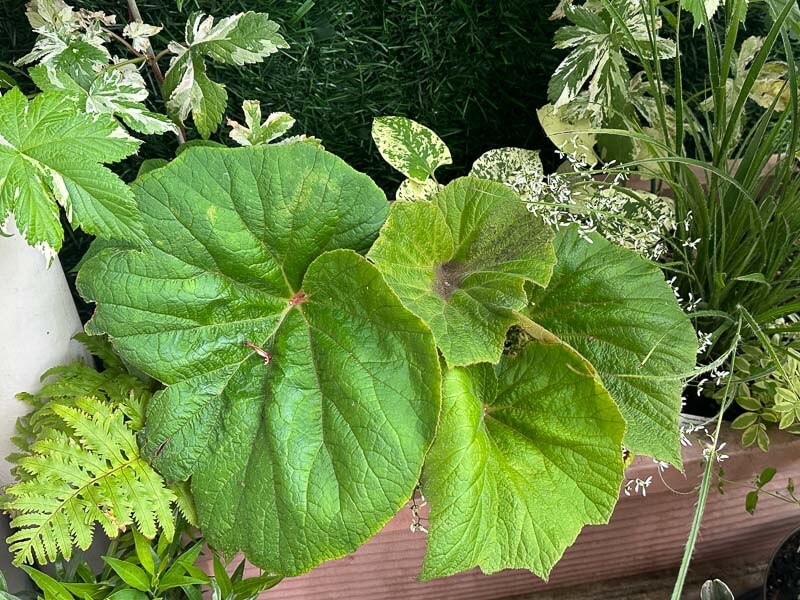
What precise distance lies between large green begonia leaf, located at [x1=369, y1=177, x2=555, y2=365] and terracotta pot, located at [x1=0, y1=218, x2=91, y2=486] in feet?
Result: 1.28

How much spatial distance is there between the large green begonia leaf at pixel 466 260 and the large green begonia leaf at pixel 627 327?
0.30ft

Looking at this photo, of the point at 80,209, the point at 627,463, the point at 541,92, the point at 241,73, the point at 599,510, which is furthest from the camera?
the point at 541,92

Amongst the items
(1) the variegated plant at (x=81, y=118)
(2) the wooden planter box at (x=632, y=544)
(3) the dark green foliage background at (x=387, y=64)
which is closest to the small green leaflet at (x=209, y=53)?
(1) the variegated plant at (x=81, y=118)

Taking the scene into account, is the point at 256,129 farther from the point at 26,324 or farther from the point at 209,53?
the point at 26,324

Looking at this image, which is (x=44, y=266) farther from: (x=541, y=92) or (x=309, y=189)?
(x=541, y=92)

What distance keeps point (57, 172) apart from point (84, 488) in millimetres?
313

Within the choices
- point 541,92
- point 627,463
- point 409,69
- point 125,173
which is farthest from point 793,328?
point 125,173

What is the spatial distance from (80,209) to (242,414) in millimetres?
263

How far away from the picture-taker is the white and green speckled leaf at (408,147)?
932 mm

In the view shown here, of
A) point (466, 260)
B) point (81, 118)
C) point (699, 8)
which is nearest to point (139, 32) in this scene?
point (81, 118)

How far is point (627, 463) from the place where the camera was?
2.74 feet

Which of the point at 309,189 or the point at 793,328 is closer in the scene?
the point at 309,189

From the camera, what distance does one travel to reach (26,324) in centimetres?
A: 80

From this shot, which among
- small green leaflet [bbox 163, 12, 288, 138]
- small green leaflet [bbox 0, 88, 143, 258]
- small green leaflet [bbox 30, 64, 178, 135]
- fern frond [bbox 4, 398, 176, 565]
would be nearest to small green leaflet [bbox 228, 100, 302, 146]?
small green leaflet [bbox 163, 12, 288, 138]
